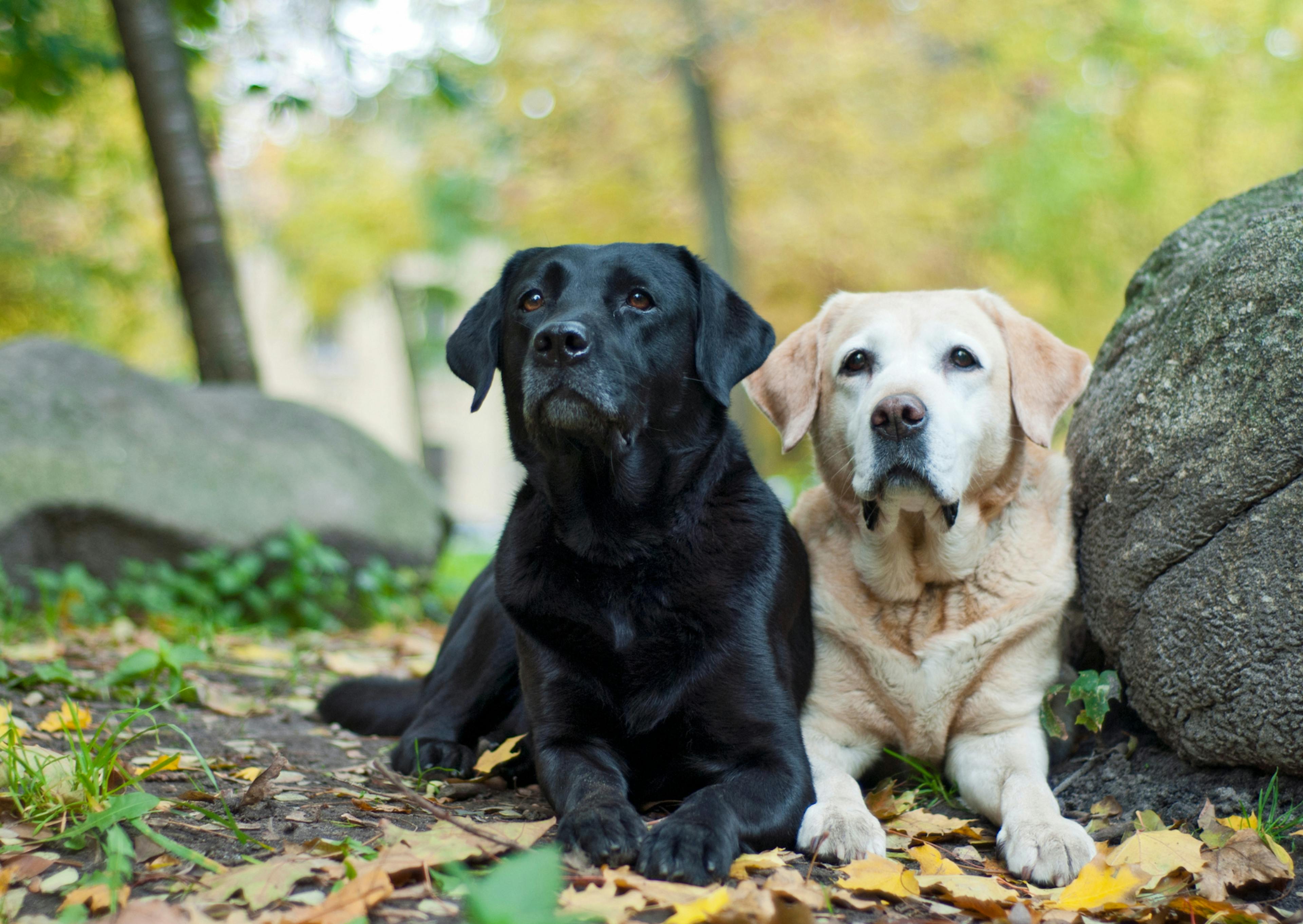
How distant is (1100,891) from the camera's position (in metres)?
2.14

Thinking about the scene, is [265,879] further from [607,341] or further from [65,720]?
[607,341]

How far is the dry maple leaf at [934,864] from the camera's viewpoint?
232 cm

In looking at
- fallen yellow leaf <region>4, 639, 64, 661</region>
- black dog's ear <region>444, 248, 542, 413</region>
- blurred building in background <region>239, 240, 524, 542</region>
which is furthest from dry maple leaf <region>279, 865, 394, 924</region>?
blurred building in background <region>239, 240, 524, 542</region>

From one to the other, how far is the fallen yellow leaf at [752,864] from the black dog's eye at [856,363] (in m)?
1.42

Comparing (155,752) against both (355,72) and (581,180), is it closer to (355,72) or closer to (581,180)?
(355,72)

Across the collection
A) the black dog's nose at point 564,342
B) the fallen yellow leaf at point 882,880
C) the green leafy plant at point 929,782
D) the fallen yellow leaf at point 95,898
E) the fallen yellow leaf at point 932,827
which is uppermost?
the black dog's nose at point 564,342

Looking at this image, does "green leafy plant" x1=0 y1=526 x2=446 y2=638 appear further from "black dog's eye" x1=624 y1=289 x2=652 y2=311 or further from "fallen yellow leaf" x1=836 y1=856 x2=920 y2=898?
"fallen yellow leaf" x1=836 y1=856 x2=920 y2=898

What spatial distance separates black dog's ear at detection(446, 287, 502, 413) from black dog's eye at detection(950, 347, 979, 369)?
1347mm

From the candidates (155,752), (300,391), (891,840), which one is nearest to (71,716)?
(155,752)

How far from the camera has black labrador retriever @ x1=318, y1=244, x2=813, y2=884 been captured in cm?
265

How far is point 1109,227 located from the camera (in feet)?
47.7

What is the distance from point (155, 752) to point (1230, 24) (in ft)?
47.6

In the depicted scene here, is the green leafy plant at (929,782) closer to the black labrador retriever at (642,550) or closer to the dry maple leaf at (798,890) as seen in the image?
the black labrador retriever at (642,550)

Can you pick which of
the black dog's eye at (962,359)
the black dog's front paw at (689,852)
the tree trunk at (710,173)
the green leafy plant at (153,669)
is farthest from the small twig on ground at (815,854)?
the tree trunk at (710,173)
